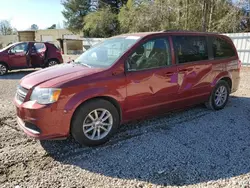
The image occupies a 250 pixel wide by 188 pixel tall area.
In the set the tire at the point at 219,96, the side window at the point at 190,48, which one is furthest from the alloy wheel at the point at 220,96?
the side window at the point at 190,48

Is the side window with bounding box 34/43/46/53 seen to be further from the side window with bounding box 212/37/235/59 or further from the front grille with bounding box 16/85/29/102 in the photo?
the side window with bounding box 212/37/235/59

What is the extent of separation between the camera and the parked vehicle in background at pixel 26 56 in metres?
10.2

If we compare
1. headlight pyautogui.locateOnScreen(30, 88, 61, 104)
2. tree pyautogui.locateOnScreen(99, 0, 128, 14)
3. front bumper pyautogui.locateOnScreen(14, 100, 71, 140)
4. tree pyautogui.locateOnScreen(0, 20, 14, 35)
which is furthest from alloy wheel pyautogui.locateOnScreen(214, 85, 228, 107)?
tree pyautogui.locateOnScreen(0, 20, 14, 35)

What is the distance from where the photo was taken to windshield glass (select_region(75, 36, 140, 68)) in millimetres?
3631

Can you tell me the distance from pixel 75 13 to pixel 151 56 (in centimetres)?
3019

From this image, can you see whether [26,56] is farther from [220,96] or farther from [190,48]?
[220,96]

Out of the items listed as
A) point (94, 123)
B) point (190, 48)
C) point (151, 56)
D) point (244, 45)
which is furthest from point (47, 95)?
point (244, 45)

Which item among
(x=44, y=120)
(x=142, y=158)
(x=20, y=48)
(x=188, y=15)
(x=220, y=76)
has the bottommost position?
(x=142, y=158)

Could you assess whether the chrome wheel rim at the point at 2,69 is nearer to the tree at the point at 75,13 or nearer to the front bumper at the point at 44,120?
the front bumper at the point at 44,120

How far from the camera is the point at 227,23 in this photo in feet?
41.8

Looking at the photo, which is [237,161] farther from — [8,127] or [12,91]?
[12,91]

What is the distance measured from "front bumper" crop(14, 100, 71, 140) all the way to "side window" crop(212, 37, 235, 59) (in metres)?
3.42

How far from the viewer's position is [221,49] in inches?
195

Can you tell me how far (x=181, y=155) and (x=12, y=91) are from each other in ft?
19.2
